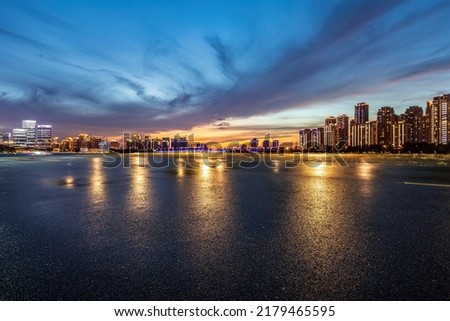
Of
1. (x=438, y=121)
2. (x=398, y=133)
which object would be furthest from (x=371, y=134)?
(x=438, y=121)

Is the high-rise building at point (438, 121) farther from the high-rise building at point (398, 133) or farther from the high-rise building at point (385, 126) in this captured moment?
the high-rise building at point (385, 126)

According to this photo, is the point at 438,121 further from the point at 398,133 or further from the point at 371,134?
the point at 371,134

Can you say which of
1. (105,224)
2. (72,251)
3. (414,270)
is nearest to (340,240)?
(414,270)

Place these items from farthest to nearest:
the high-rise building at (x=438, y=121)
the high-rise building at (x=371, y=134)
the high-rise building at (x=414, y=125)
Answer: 1. the high-rise building at (x=371, y=134)
2. the high-rise building at (x=414, y=125)
3. the high-rise building at (x=438, y=121)

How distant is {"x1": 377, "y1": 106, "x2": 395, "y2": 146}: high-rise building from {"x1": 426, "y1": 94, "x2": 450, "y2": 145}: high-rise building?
2295 centimetres

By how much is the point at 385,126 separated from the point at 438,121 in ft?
113

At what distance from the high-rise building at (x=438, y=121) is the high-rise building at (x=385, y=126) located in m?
23.0

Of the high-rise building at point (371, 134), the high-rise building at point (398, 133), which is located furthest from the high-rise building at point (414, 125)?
the high-rise building at point (371, 134)

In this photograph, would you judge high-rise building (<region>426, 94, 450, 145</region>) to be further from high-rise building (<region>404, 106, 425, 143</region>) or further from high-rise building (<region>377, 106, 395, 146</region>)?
high-rise building (<region>377, 106, 395, 146</region>)

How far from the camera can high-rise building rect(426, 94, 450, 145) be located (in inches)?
6102

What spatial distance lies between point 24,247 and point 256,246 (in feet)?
12.2

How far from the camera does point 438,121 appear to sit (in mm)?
160000

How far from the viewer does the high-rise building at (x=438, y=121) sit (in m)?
155
